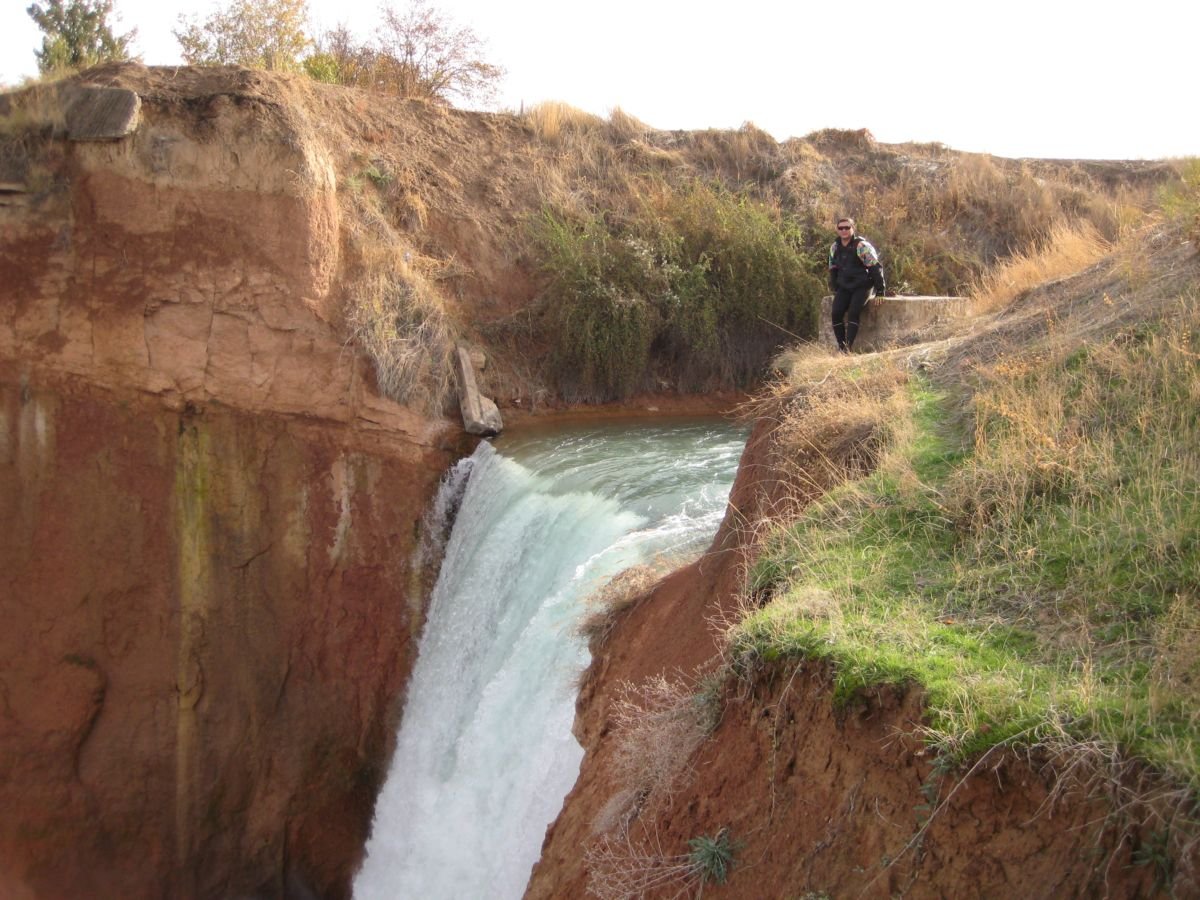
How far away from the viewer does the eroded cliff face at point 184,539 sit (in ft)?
37.0

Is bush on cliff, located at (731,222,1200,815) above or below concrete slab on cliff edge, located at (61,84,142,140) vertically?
below

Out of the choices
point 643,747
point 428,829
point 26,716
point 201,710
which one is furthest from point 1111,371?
point 26,716

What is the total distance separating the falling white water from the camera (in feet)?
26.5

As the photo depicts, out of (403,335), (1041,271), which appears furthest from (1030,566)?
(403,335)

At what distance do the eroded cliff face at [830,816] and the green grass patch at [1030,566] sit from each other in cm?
14

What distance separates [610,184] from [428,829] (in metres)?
10.4

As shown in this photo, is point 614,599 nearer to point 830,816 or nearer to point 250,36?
point 830,816

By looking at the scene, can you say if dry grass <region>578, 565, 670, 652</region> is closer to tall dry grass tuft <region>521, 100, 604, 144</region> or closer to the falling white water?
the falling white water

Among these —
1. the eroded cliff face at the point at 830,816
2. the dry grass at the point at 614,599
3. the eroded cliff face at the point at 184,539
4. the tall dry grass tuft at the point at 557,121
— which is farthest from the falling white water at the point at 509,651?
the tall dry grass tuft at the point at 557,121

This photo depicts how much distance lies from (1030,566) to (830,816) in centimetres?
146

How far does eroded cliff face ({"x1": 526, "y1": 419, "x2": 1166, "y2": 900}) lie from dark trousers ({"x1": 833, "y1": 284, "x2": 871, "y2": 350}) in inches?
193

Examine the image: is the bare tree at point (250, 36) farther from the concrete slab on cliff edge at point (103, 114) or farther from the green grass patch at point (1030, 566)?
the green grass patch at point (1030, 566)

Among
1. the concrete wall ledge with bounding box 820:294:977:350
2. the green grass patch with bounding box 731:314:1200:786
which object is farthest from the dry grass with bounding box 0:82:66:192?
the green grass patch with bounding box 731:314:1200:786

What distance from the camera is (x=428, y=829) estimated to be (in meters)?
9.16
